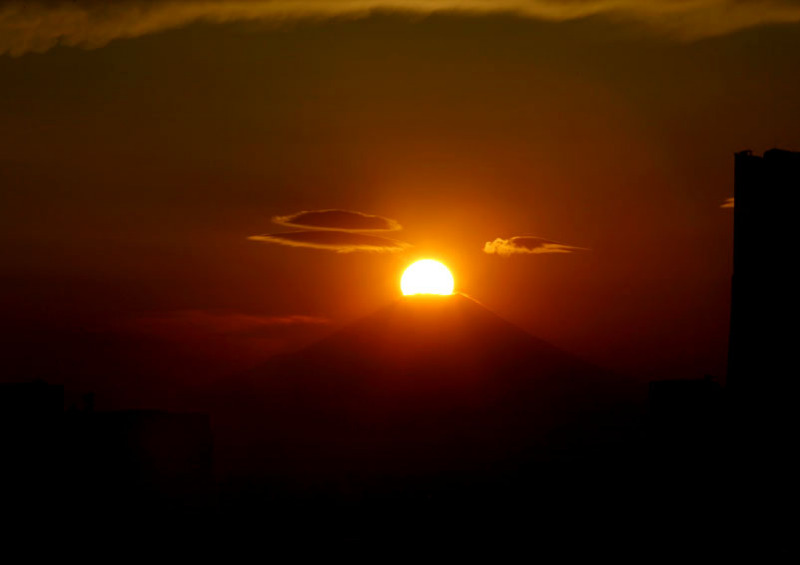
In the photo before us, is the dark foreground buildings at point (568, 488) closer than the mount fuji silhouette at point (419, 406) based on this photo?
Yes

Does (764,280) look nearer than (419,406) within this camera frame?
Yes

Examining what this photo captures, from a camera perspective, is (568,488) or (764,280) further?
(568,488)

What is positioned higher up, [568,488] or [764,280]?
[764,280]

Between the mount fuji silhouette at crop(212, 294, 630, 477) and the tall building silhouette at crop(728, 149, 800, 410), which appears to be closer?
the tall building silhouette at crop(728, 149, 800, 410)

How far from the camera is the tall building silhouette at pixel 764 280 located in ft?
115

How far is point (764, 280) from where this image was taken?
35938 mm

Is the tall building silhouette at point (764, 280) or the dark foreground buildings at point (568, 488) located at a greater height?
the tall building silhouette at point (764, 280)

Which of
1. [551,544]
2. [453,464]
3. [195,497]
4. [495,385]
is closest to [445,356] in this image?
[495,385]

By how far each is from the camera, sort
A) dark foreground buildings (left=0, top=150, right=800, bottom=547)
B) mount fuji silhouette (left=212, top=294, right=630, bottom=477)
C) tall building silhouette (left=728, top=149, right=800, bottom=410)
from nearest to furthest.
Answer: dark foreground buildings (left=0, top=150, right=800, bottom=547) → tall building silhouette (left=728, top=149, right=800, bottom=410) → mount fuji silhouette (left=212, top=294, right=630, bottom=477)

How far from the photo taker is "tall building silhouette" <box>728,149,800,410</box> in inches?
1383

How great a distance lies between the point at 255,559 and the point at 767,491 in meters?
20.0

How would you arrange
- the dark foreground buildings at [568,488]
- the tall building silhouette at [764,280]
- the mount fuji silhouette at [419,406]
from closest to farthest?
the dark foreground buildings at [568,488], the tall building silhouette at [764,280], the mount fuji silhouette at [419,406]

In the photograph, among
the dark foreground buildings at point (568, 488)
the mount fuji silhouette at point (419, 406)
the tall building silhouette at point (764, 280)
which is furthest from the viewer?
the mount fuji silhouette at point (419, 406)

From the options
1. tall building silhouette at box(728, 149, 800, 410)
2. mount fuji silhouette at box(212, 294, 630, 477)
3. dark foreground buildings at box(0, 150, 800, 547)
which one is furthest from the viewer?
mount fuji silhouette at box(212, 294, 630, 477)
